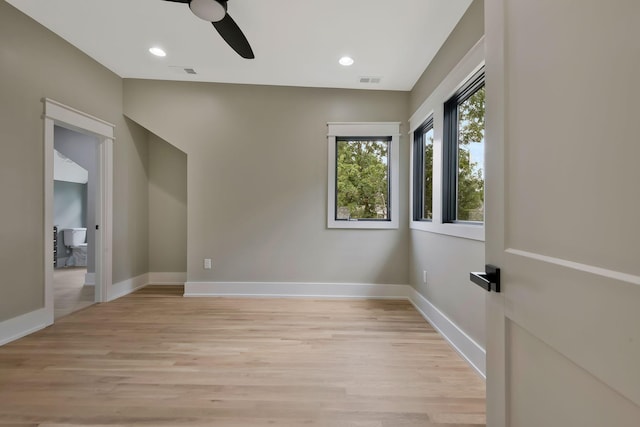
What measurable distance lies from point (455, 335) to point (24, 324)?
366cm

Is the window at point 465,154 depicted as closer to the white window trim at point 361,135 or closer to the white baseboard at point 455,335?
the white baseboard at point 455,335

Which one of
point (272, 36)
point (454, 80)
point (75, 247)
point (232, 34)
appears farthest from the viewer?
point (75, 247)

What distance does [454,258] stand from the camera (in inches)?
91.4

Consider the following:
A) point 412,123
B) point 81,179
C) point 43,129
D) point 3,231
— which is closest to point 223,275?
point 3,231

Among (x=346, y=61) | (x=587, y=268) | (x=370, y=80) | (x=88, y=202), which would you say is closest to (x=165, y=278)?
(x=88, y=202)

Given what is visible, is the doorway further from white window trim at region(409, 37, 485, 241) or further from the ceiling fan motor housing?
white window trim at region(409, 37, 485, 241)

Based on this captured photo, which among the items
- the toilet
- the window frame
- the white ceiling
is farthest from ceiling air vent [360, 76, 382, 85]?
the toilet

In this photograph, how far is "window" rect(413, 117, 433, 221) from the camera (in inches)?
122

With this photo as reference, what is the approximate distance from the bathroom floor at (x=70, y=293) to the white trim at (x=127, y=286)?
0.22 meters

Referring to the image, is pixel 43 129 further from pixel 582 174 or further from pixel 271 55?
pixel 582 174

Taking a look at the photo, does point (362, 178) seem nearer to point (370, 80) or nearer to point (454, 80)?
point (370, 80)

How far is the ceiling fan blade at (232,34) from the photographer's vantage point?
206cm

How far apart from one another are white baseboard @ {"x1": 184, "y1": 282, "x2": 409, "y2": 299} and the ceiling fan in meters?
2.64

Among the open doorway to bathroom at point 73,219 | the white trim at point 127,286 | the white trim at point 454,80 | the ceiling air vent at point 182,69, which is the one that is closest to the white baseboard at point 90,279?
the open doorway to bathroom at point 73,219
